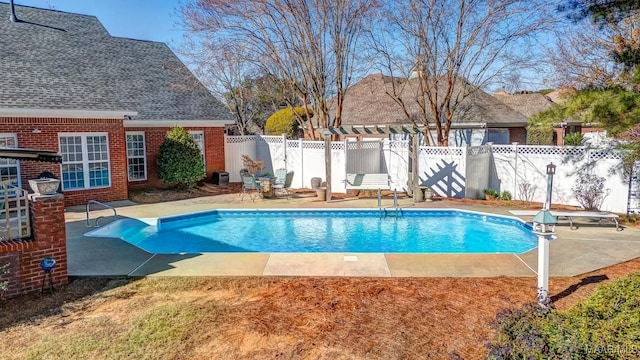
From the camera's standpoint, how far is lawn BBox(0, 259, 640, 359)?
475cm

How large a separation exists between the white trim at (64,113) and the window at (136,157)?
1934mm

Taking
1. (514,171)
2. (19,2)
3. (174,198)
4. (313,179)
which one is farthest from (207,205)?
(19,2)

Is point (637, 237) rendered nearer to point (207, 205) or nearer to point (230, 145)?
point (207, 205)

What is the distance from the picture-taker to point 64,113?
13.2 m

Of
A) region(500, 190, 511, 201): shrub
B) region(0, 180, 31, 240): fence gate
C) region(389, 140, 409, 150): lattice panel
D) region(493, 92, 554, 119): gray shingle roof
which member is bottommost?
region(500, 190, 511, 201): shrub

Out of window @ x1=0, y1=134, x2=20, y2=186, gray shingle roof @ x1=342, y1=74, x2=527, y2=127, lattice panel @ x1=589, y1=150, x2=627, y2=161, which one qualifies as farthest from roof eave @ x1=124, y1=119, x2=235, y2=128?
lattice panel @ x1=589, y1=150, x2=627, y2=161

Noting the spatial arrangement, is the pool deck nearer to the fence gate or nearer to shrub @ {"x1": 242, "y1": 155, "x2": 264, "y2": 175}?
the fence gate

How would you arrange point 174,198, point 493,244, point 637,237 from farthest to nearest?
1. point 174,198
2. point 493,244
3. point 637,237

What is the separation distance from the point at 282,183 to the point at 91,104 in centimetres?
703

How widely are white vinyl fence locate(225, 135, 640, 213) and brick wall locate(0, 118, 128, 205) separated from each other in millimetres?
5281

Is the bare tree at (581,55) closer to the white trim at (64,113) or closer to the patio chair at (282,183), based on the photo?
the patio chair at (282,183)

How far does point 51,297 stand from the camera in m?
6.38

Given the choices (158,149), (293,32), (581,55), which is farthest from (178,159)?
(581,55)

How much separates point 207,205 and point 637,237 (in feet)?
38.9
